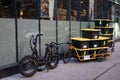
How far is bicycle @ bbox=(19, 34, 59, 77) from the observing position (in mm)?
8031

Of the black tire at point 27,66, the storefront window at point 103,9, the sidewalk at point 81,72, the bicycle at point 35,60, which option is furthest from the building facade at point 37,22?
the storefront window at point 103,9

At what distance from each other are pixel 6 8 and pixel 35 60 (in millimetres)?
1864

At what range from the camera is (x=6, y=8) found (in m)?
8.30

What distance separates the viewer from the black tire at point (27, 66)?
7910 mm

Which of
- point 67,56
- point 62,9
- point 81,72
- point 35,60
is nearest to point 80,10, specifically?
point 62,9

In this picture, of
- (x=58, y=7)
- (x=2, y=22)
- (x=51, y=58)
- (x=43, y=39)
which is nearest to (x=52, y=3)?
(x=58, y=7)

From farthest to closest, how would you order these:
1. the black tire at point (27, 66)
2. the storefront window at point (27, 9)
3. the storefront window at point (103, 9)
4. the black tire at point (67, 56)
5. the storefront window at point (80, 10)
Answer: the storefront window at point (103, 9) < the storefront window at point (80, 10) < the black tire at point (67, 56) < the storefront window at point (27, 9) < the black tire at point (27, 66)

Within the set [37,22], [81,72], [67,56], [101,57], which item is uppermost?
[37,22]

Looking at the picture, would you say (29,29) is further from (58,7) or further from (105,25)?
(105,25)

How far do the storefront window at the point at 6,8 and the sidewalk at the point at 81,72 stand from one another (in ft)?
6.25

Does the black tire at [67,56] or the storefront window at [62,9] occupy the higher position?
the storefront window at [62,9]

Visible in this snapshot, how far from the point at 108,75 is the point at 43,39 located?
303cm

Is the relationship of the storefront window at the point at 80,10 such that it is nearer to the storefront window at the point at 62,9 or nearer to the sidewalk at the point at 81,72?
the storefront window at the point at 62,9

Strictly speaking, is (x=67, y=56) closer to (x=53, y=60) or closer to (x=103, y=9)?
(x=53, y=60)
